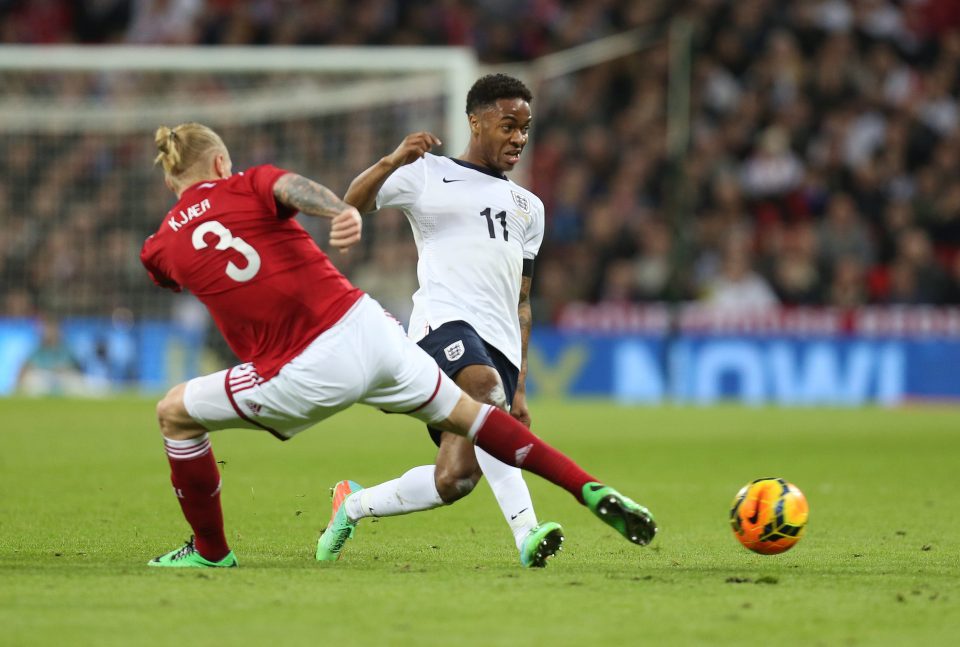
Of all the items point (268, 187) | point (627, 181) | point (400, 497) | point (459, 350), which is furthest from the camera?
point (627, 181)

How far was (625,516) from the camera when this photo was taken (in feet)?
18.0

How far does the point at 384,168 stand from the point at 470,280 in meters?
0.64

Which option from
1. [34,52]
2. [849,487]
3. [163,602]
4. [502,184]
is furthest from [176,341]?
[163,602]

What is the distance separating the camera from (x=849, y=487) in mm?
9945

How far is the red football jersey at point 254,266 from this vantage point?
18.4 ft

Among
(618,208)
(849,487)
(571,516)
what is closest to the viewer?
(571,516)

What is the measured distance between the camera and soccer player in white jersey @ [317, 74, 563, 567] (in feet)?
20.6

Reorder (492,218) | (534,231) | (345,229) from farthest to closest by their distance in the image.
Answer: (534,231) → (492,218) → (345,229)

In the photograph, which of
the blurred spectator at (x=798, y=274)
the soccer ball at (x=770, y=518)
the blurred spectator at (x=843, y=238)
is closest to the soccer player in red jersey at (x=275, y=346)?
the soccer ball at (x=770, y=518)

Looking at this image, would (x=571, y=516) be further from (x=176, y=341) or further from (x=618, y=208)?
(x=618, y=208)

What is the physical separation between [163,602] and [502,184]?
2620 mm

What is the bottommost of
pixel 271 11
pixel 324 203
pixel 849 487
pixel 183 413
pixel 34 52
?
pixel 849 487

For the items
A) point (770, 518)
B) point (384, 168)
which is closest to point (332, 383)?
point (384, 168)

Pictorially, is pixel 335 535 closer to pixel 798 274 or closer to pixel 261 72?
pixel 261 72
